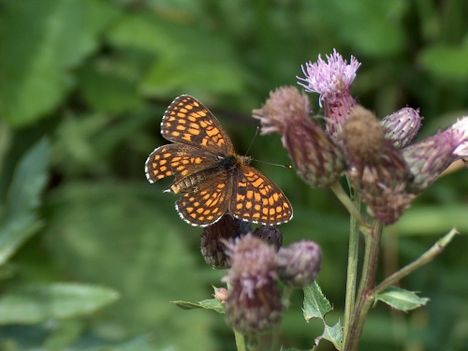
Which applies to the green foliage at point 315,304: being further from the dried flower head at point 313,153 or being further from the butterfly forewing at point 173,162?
the butterfly forewing at point 173,162

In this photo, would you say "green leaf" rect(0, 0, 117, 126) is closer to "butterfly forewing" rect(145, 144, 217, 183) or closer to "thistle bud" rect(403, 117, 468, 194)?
"butterfly forewing" rect(145, 144, 217, 183)

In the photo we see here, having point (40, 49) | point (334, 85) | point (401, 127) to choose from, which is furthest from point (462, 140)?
point (40, 49)

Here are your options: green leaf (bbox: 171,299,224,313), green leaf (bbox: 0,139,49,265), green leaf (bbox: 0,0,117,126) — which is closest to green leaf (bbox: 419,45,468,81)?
green leaf (bbox: 0,0,117,126)

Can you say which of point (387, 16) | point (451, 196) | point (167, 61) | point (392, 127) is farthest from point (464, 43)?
point (392, 127)

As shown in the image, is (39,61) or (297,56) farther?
(297,56)

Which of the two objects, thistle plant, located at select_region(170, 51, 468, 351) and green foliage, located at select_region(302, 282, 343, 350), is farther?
green foliage, located at select_region(302, 282, 343, 350)

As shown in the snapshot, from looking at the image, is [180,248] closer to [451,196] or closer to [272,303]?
[451,196]
